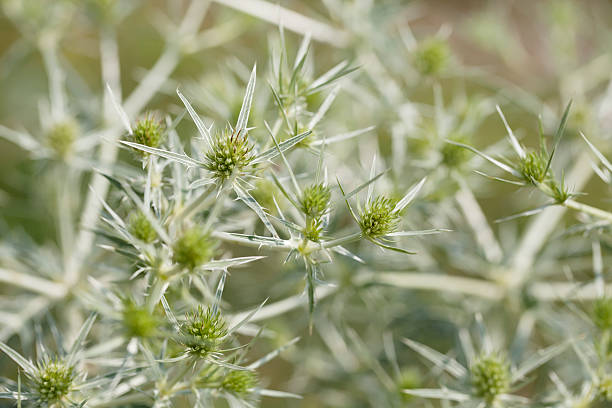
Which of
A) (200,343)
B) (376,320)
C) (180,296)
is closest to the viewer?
(200,343)

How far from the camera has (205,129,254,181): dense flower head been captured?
533 mm

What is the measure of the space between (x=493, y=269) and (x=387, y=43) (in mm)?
448

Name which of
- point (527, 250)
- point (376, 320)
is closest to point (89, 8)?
point (376, 320)

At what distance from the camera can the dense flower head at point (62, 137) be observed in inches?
34.3

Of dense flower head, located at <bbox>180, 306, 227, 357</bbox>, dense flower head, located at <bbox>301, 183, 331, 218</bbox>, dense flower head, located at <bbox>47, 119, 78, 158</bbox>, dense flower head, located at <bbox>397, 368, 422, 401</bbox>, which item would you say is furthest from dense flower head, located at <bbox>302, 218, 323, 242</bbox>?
dense flower head, located at <bbox>47, 119, 78, 158</bbox>

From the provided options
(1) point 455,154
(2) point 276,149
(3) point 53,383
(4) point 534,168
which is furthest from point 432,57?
(3) point 53,383

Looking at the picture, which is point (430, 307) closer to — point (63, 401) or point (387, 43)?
point (387, 43)

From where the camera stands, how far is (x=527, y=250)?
941 mm

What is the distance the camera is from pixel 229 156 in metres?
0.53

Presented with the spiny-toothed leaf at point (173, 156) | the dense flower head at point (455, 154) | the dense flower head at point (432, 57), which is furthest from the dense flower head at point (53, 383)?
the dense flower head at point (432, 57)

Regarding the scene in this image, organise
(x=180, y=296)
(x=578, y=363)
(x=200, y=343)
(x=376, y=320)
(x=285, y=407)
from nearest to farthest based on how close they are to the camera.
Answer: (x=200, y=343) → (x=180, y=296) → (x=578, y=363) → (x=376, y=320) → (x=285, y=407)

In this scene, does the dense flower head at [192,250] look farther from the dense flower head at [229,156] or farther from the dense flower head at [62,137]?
the dense flower head at [62,137]

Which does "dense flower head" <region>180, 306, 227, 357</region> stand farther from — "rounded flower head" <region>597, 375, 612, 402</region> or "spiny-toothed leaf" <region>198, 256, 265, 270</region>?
"rounded flower head" <region>597, 375, 612, 402</region>

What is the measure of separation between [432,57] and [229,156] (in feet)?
1.81
